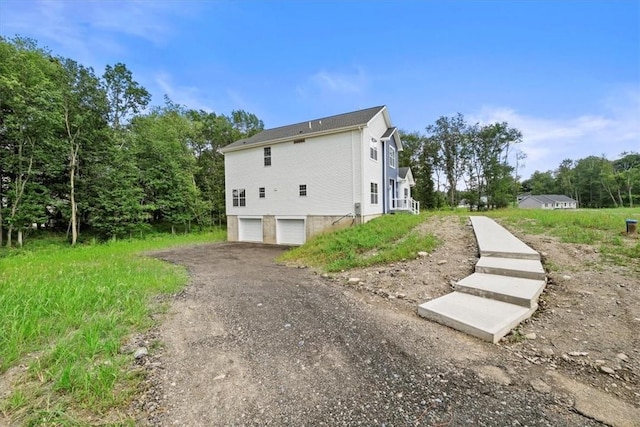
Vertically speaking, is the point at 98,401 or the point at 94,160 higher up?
the point at 94,160

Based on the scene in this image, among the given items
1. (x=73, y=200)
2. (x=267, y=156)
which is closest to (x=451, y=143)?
(x=267, y=156)

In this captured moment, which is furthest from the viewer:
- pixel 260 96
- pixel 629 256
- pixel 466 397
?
pixel 260 96

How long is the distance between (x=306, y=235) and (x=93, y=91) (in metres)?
14.3

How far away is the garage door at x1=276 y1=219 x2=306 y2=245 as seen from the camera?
→ 14203 mm

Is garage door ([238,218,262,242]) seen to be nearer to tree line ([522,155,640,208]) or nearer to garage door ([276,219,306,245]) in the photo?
garage door ([276,219,306,245])

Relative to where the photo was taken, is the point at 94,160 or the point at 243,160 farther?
the point at 243,160

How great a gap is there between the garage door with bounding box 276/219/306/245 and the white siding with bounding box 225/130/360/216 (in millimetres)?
545

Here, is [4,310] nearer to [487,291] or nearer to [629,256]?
[487,291]

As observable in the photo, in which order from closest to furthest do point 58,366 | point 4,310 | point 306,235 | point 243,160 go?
point 58,366, point 4,310, point 306,235, point 243,160

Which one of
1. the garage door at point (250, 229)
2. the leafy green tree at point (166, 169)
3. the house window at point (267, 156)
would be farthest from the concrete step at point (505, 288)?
the leafy green tree at point (166, 169)

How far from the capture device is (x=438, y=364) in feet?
8.41

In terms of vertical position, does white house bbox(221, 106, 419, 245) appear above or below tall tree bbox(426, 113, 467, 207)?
below

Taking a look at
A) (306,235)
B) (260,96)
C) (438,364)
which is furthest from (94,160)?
(438,364)

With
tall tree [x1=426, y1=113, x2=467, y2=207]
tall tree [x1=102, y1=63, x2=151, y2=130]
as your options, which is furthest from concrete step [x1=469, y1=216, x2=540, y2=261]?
tall tree [x1=426, y1=113, x2=467, y2=207]
